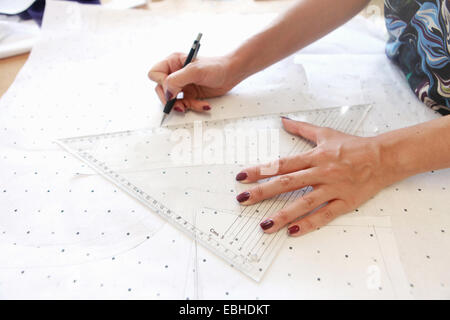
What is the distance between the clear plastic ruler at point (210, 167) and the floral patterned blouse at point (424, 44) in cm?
17

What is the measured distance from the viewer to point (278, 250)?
62 centimetres

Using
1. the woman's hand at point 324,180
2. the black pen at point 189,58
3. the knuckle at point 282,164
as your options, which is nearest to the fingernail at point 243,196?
the woman's hand at point 324,180

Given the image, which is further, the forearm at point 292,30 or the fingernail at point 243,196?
the forearm at point 292,30

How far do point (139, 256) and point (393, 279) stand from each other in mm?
513

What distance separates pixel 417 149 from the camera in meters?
0.68

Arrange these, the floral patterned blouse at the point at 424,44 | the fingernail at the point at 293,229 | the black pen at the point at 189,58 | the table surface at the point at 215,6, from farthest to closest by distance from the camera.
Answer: the table surface at the point at 215,6, the black pen at the point at 189,58, the floral patterned blouse at the point at 424,44, the fingernail at the point at 293,229

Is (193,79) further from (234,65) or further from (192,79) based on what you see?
(234,65)

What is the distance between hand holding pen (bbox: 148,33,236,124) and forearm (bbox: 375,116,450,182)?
0.48m

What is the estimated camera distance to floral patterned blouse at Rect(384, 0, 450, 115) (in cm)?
76

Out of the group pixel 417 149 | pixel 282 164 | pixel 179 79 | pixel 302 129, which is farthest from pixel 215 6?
pixel 417 149

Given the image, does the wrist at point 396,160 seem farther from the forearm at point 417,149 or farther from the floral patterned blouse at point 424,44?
the floral patterned blouse at point 424,44

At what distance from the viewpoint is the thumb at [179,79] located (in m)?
0.83

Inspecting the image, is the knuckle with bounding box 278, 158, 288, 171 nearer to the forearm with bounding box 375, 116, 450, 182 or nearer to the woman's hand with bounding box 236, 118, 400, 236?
the woman's hand with bounding box 236, 118, 400, 236

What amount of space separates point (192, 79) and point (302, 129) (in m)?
0.34
